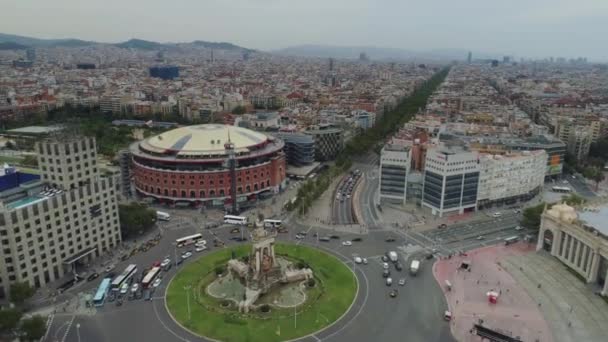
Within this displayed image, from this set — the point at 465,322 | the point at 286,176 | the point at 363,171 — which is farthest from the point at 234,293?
the point at 363,171

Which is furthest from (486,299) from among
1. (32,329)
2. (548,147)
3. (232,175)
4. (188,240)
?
(548,147)

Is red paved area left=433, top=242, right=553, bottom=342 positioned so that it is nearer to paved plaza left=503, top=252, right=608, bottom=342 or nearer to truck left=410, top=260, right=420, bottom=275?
paved plaza left=503, top=252, right=608, bottom=342

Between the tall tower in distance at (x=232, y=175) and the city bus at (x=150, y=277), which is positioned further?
the tall tower in distance at (x=232, y=175)

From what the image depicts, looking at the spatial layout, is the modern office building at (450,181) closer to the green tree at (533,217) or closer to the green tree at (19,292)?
the green tree at (533,217)

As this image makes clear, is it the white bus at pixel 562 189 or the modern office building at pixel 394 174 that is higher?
the modern office building at pixel 394 174

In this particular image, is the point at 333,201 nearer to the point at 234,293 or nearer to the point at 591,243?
the point at 234,293

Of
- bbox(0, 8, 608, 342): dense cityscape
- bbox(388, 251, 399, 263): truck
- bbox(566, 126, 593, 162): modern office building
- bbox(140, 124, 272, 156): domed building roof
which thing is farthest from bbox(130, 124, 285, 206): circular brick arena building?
bbox(566, 126, 593, 162): modern office building

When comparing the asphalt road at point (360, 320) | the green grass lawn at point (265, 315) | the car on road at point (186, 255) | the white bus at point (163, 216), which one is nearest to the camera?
the asphalt road at point (360, 320)

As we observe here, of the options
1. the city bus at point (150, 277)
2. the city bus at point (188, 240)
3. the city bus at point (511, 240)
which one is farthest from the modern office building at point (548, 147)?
the city bus at point (150, 277)
